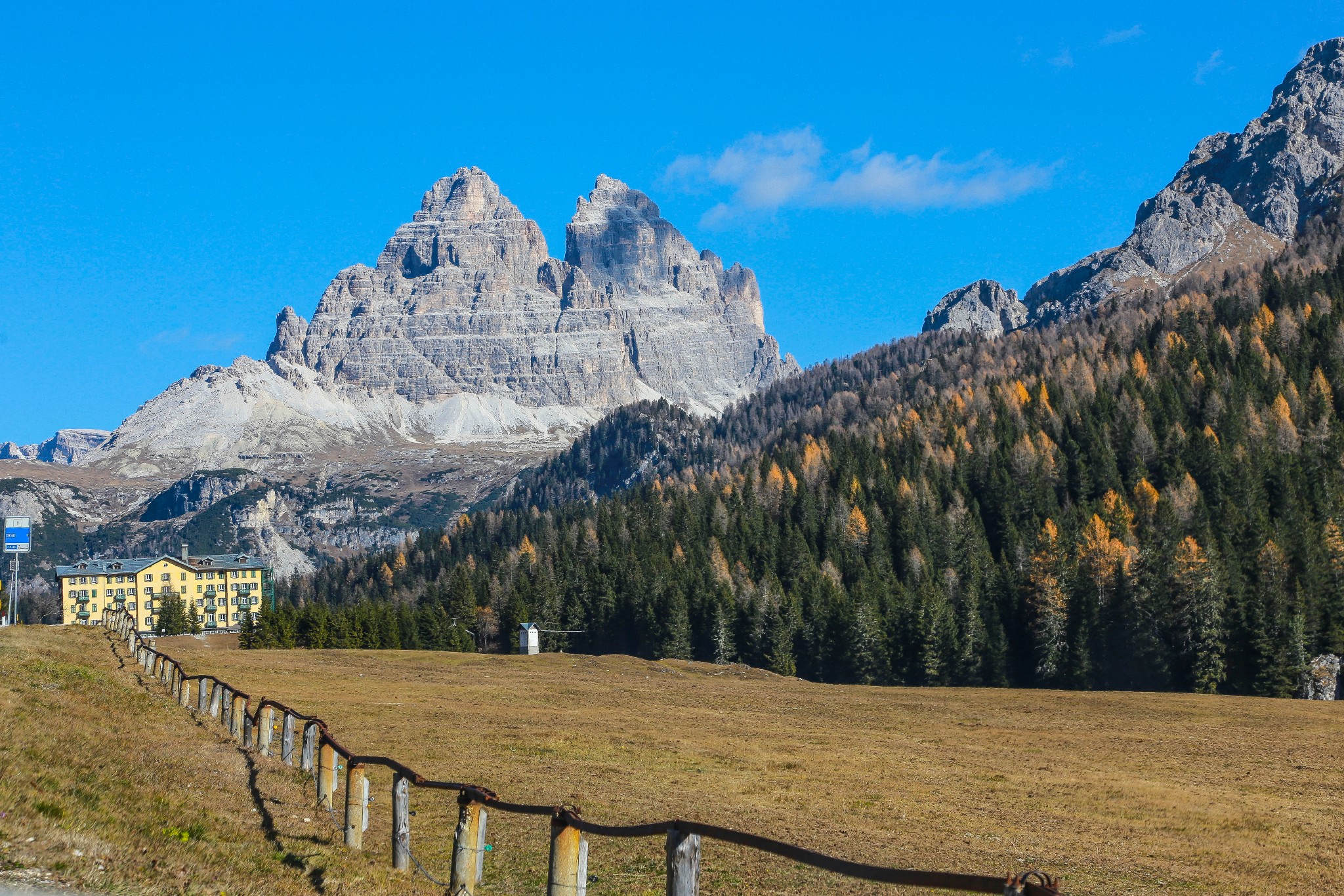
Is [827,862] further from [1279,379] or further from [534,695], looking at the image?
[1279,379]

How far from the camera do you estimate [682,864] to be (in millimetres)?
11398

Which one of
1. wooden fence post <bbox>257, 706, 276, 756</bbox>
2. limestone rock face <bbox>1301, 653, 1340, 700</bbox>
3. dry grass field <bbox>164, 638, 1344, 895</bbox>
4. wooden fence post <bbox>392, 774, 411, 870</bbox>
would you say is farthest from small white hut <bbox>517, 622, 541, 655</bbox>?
wooden fence post <bbox>392, 774, 411, 870</bbox>

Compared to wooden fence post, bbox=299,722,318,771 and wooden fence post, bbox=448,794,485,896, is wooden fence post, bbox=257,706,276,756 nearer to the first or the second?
wooden fence post, bbox=299,722,318,771

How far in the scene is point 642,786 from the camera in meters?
30.5

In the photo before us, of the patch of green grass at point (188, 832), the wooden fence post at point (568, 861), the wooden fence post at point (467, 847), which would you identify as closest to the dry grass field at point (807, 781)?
the patch of green grass at point (188, 832)

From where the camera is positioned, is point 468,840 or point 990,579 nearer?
point 468,840

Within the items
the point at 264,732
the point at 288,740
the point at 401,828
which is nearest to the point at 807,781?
the point at 288,740

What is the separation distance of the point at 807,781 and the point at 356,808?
1859 cm

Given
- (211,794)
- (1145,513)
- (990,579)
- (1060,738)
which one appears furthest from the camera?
(1145,513)

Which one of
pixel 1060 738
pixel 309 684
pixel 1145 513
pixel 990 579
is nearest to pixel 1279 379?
pixel 1145 513

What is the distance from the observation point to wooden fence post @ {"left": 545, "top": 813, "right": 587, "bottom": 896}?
12820mm

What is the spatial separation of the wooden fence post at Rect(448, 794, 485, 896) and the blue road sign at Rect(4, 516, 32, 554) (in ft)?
247

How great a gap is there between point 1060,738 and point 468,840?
41.0m

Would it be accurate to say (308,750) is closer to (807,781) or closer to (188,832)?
(188,832)
